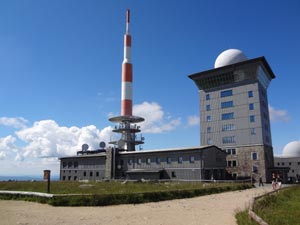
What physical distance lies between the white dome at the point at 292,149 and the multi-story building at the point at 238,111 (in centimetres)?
2953

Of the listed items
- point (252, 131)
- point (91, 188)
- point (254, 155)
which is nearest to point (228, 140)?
point (252, 131)

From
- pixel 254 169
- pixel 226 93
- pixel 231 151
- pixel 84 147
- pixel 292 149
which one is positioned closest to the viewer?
pixel 254 169

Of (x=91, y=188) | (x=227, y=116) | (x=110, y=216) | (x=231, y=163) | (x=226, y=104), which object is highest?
(x=226, y=104)

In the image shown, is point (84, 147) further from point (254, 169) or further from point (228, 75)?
point (254, 169)

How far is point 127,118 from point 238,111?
88.6ft

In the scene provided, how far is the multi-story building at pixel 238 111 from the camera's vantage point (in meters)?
62.0

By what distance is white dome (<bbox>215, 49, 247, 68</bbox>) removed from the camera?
68725mm

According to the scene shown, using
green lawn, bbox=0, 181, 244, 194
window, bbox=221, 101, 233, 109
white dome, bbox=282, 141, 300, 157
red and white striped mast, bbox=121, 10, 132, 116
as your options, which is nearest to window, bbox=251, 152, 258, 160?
window, bbox=221, 101, 233, 109

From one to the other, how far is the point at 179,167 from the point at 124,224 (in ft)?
135

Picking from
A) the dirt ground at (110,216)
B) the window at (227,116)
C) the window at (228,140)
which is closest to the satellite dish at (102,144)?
the window at (228,140)

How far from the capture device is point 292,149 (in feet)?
299

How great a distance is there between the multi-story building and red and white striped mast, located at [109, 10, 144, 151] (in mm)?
16633

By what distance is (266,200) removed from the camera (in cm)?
1798

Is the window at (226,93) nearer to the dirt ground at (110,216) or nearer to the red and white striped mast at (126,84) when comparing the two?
the red and white striped mast at (126,84)
